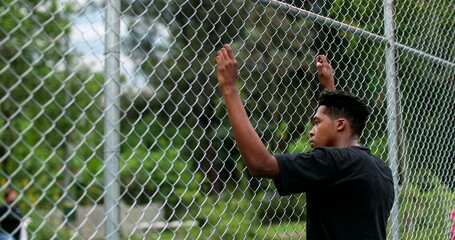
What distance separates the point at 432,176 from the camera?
4699 millimetres

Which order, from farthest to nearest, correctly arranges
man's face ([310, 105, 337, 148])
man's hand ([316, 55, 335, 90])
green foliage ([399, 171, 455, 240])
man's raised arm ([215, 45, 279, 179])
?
green foliage ([399, 171, 455, 240]) < man's hand ([316, 55, 335, 90]) < man's face ([310, 105, 337, 148]) < man's raised arm ([215, 45, 279, 179])

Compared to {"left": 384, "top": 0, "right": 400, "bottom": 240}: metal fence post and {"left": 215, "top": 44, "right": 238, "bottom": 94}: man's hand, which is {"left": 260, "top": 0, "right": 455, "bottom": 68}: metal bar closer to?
{"left": 384, "top": 0, "right": 400, "bottom": 240}: metal fence post

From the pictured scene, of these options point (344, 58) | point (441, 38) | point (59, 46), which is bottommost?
point (59, 46)

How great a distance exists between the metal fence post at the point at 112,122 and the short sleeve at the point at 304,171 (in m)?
0.64

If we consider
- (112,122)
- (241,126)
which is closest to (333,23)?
(241,126)

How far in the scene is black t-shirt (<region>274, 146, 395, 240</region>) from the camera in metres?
2.53

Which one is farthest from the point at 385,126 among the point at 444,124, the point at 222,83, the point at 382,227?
the point at 222,83

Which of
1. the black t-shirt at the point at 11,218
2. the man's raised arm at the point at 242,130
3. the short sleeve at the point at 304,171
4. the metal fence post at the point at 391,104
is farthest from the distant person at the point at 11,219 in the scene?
the metal fence post at the point at 391,104

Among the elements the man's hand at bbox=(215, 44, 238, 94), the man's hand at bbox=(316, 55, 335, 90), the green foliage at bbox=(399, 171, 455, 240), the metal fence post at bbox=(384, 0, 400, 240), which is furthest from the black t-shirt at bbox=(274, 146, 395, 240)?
the green foliage at bbox=(399, 171, 455, 240)

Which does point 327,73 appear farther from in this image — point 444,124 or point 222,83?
point 444,124

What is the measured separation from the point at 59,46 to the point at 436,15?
351 cm

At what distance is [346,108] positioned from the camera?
290 centimetres

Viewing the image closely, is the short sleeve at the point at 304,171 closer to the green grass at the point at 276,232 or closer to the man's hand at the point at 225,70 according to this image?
the man's hand at the point at 225,70

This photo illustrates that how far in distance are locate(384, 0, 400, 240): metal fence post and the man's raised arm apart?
1.70m
